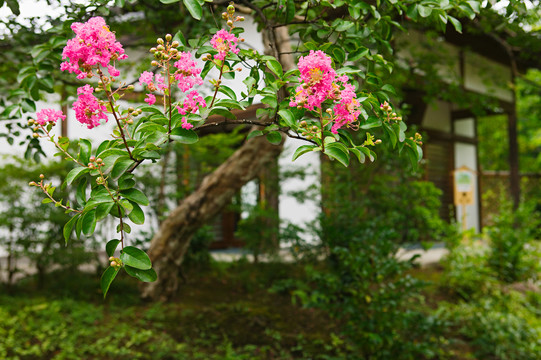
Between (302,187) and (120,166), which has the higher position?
(302,187)

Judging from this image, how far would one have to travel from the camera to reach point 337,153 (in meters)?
1.05

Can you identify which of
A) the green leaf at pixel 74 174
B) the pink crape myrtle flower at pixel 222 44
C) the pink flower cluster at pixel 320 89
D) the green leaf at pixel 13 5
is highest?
the green leaf at pixel 13 5

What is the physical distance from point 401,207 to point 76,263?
11.2ft

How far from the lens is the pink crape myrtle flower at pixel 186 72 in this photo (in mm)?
1055

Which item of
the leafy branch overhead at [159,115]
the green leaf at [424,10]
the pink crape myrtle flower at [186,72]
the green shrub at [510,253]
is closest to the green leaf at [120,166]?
the leafy branch overhead at [159,115]

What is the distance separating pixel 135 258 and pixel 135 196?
0.13 m

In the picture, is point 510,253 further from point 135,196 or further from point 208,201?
point 135,196

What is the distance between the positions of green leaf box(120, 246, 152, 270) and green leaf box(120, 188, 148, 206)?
100 millimetres

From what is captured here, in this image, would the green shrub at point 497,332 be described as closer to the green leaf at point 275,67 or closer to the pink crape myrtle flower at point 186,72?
the green leaf at point 275,67

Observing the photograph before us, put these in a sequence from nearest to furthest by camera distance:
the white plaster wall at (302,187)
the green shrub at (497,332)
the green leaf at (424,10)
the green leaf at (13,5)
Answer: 1. the green leaf at (424,10)
2. the green leaf at (13,5)
3. the green shrub at (497,332)
4. the white plaster wall at (302,187)

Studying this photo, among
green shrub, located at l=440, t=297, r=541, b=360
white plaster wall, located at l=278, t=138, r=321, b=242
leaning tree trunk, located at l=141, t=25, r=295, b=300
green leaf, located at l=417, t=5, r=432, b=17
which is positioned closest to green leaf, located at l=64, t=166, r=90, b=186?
green leaf, located at l=417, t=5, r=432, b=17

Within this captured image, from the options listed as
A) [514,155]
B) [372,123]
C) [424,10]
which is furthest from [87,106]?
[514,155]

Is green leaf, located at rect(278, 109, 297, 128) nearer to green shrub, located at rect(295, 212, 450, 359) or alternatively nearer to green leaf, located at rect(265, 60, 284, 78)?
green leaf, located at rect(265, 60, 284, 78)

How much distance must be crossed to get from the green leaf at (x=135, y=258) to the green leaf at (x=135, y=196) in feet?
0.33
